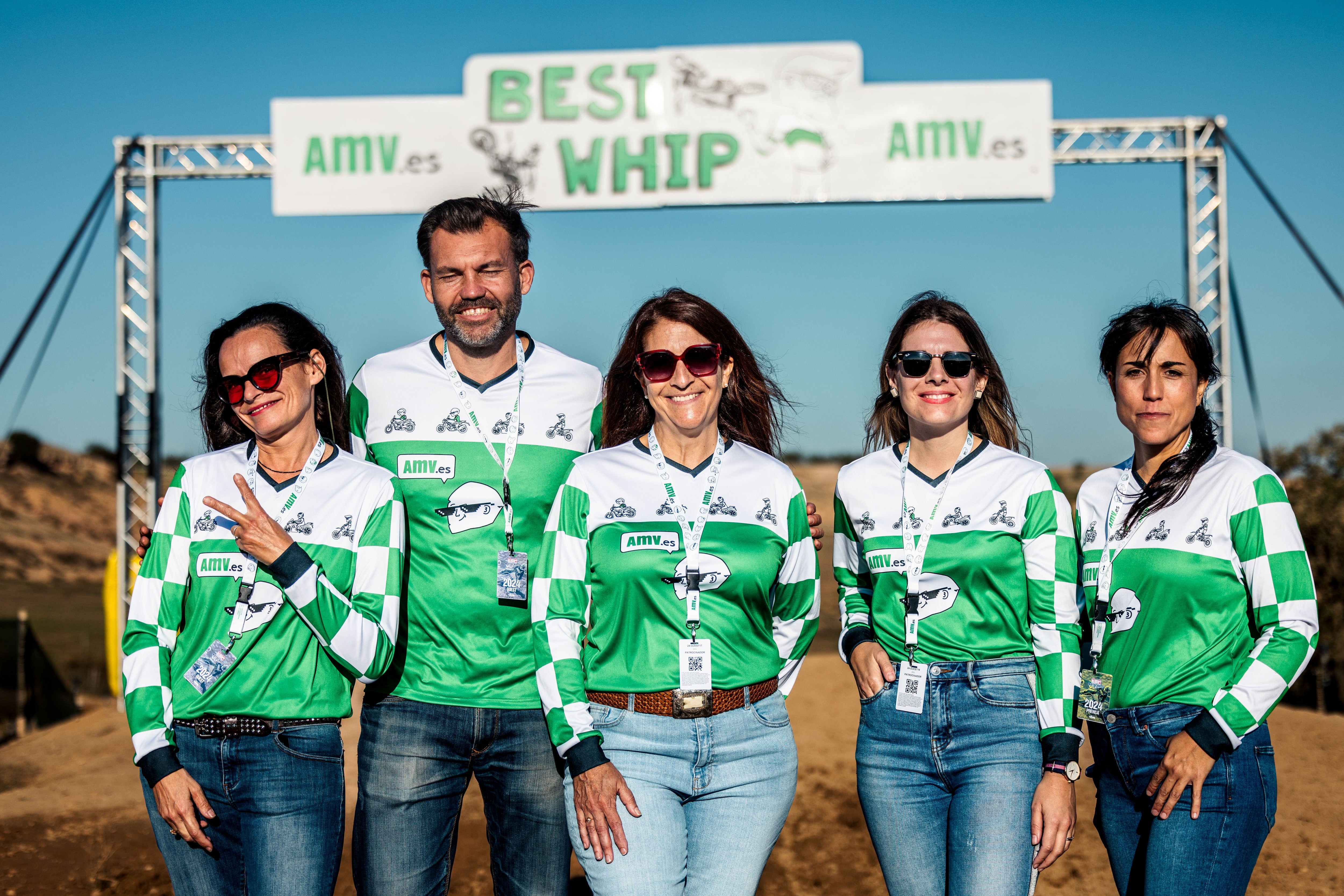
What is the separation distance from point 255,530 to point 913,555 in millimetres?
1661

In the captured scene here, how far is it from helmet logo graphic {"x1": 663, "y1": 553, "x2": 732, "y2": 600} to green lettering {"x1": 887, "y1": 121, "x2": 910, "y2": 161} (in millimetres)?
6397

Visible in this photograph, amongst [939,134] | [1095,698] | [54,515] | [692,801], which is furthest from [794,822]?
[54,515]

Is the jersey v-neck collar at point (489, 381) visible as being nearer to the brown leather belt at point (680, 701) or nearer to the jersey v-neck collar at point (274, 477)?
the jersey v-neck collar at point (274, 477)

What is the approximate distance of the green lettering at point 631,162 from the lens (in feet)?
27.0

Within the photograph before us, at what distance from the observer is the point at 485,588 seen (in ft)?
9.45

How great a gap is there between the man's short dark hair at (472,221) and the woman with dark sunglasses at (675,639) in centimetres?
67

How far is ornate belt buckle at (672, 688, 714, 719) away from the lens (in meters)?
2.44

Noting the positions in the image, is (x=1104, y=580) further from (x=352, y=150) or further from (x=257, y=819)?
(x=352, y=150)

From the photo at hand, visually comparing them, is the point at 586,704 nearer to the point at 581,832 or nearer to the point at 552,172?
the point at 581,832

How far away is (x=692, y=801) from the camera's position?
2.46m

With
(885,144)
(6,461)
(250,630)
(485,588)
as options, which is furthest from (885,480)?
(6,461)

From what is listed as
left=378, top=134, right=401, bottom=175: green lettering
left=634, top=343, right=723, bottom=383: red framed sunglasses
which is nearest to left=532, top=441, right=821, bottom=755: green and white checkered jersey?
left=634, top=343, right=723, bottom=383: red framed sunglasses

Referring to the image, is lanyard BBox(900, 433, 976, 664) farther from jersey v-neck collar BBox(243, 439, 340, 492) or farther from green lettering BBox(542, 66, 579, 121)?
green lettering BBox(542, 66, 579, 121)

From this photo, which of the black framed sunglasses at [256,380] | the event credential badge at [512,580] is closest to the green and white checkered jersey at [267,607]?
the black framed sunglasses at [256,380]
